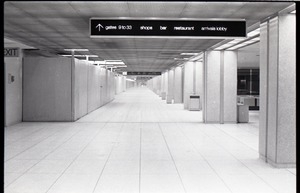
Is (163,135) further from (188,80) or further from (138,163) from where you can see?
(188,80)

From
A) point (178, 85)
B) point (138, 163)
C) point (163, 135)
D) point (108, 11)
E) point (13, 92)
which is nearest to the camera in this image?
point (138, 163)

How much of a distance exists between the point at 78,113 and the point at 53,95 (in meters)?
1.65

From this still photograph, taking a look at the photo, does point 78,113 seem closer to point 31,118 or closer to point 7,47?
point 31,118

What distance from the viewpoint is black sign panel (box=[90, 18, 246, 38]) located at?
22.4 ft

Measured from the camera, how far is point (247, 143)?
917cm

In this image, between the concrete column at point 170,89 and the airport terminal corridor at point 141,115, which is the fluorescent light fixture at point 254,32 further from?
the concrete column at point 170,89

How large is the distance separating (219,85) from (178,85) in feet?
43.3

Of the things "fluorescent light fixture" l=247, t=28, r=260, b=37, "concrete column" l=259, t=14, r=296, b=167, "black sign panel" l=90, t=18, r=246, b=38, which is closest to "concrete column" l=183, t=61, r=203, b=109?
"fluorescent light fixture" l=247, t=28, r=260, b=37

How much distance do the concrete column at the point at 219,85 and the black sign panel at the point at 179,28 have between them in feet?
22.4

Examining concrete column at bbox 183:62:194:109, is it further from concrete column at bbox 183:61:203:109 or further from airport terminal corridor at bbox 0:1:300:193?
airport terminal corridor at bbox 0:1:300:193

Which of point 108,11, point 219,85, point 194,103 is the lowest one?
point 194,103

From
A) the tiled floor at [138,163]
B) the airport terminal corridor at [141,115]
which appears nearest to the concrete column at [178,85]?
the airport terminal corridor at [141,115]

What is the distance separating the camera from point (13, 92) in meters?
12.9

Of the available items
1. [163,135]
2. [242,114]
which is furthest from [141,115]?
[163,135]
